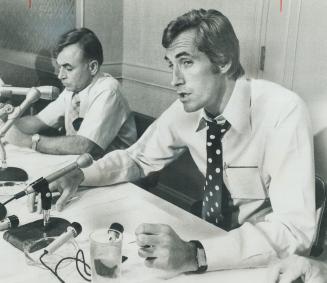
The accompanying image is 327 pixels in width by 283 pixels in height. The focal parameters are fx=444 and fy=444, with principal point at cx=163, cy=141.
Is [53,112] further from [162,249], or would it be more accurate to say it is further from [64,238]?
[162,249]

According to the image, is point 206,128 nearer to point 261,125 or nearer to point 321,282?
point 261,125

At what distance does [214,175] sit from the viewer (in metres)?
1.71

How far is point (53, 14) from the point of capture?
2672 mm

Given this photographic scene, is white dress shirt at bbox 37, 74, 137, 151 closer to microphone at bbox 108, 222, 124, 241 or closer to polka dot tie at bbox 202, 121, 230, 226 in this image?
polka dot tie at bbox 202, 121, 230, 226

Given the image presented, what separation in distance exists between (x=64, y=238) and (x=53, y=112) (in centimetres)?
165

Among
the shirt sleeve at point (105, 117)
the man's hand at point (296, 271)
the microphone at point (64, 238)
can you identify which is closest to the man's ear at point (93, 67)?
the shirt sleeve at point (105, 117)

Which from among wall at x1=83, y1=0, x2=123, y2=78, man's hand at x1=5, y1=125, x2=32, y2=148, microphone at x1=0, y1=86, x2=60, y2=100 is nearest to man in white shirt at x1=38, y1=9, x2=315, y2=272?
microphone at x1=0, y1=86, x2=60, y2=100

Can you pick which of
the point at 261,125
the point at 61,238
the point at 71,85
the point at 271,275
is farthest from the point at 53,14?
the point at 271,275

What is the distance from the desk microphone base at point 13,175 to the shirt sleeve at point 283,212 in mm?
854

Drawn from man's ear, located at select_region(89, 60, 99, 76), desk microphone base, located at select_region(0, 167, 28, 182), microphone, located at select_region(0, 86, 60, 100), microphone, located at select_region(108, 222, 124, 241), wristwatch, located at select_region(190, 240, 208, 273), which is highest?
man's ear, located at select_region(89, 60, 99, 76)

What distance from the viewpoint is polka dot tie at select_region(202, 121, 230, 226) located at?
5.57 ft

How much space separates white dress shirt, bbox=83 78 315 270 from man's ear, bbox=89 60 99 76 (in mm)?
711

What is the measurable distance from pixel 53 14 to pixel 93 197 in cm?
Result: 152

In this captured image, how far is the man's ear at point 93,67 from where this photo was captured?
2471 mm
